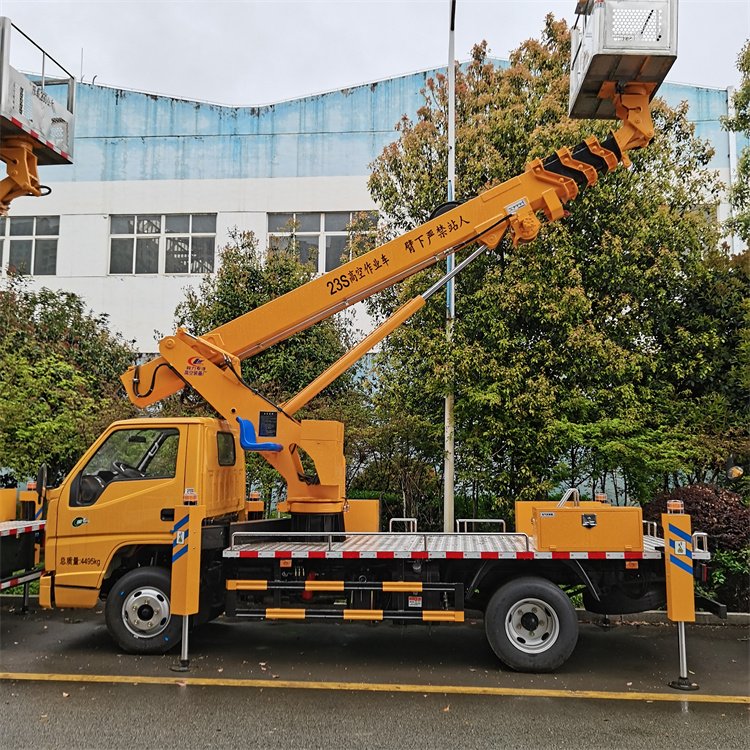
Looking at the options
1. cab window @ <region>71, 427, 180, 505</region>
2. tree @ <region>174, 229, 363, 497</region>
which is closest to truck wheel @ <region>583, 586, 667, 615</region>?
cab window @ <region>71, 427, 180, 505</region>

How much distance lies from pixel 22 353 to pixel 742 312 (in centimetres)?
1328

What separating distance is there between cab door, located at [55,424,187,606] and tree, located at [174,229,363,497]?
220 inches

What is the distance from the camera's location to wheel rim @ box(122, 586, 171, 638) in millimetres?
7762

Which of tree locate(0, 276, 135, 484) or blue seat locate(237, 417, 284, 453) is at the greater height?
tree locate(0, 276, 135, 484)

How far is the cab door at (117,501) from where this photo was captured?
789 centimetres

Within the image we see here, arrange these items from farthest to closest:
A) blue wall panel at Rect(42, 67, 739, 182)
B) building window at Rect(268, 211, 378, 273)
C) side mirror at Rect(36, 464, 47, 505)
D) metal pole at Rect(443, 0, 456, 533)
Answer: blue wall panel at Rect(42, 67, 739, 182)
building window at Rect(268, 211, 378, 273)
metal pole at Rect(443, 0, 456, 533)
side mirror at Rect(36, 464, 47, 505)

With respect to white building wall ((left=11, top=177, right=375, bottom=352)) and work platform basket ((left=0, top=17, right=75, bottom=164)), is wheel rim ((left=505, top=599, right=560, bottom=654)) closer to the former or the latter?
work platform basket ((left=0, top=17, right=75, bottom=164))

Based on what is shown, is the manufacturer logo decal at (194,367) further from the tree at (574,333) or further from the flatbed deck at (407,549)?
the tree at (574,333)

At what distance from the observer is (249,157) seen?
67.7 feet

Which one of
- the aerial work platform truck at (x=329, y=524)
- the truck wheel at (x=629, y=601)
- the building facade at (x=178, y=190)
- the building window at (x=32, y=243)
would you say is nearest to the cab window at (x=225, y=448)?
the aerial work platform truck at (x=329, y=524)

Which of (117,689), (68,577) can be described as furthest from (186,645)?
(68,577)

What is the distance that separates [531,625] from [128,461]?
452 centimetres

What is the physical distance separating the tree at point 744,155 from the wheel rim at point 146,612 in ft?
32.8

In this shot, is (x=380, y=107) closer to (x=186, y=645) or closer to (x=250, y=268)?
(x=250, y=268)
